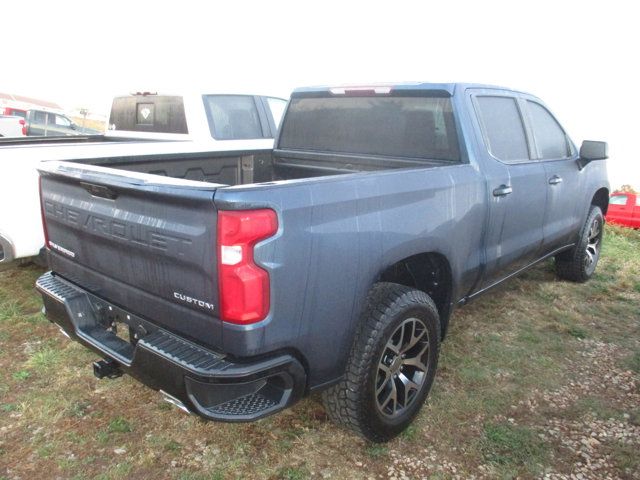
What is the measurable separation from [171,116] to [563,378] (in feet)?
15.7

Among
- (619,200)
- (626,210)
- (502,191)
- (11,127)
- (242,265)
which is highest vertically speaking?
(502,191)

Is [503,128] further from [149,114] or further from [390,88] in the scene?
[149,114]

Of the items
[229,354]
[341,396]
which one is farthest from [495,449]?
[229,354]

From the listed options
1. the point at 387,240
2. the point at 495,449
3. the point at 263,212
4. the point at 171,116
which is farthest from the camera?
the point at 171,116

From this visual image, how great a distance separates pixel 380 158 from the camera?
3.49 m

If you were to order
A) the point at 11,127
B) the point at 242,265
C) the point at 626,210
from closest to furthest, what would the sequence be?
1. the point at 242,265
2. the point at 11,127
3. the point at 626,210

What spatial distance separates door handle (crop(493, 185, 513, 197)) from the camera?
322 cm

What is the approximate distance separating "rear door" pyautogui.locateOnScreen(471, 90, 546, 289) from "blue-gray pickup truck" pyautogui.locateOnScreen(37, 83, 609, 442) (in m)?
0.02

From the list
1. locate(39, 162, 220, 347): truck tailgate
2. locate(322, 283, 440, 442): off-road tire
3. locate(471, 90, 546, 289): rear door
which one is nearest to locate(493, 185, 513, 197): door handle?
locate(471, 90, 546, 289): rear door

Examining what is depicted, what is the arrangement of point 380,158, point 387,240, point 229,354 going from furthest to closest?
point 380,158 < point 387,240 < point 229,354

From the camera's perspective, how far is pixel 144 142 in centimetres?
462

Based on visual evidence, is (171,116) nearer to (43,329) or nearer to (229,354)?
(43,329)

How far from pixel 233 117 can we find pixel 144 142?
1.74 meters

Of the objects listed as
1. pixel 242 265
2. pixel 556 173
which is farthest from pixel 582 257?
pixel 242 265
